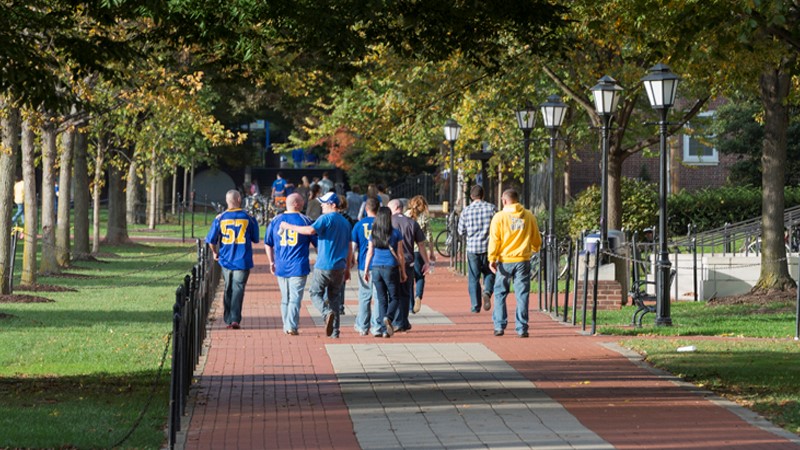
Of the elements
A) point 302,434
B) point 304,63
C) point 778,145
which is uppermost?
point 304,63

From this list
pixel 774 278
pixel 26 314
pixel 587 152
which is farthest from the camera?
pixel 587 152

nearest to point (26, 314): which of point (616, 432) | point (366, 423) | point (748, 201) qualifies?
point (366, 423)

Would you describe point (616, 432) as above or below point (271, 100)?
below

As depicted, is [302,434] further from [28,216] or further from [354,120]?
[354,120]

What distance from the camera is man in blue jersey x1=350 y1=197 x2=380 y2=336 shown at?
1664 cm

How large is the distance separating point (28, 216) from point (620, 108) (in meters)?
11.3

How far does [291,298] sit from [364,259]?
1.20 meters

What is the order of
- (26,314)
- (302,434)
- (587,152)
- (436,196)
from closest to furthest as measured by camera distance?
1. (302,434)
2. (26,314)
3. (587,152)
4. (436,196)

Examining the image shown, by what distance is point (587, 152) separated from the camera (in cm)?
4744

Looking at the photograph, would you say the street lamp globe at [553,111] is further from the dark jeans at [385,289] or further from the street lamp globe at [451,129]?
the street lamp globe at [451,129]

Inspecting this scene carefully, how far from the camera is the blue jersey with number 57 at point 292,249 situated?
16312mm

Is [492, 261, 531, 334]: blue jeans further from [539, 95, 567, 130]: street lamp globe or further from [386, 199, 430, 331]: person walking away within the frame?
[539, 95, 567, 130]: street lamp globe

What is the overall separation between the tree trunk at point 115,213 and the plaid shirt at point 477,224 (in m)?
20.2

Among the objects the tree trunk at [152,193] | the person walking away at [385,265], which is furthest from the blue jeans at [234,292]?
the tree trunk at [152,193]
